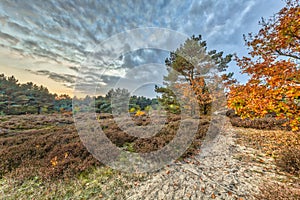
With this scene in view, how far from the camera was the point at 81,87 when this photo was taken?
6.62 meters

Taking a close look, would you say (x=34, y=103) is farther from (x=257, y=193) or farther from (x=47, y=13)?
(x=257, y=193)

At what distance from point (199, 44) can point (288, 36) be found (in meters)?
12.8

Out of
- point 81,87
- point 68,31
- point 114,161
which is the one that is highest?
point 68,31

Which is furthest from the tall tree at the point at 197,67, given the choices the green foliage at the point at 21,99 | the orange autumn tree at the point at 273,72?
the green foliage at the point at 21,99

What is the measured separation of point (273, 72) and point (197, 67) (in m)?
11.5

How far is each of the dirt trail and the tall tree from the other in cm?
1006

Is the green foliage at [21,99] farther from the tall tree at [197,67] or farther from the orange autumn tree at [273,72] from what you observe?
the orange autumn tree at [273,72]

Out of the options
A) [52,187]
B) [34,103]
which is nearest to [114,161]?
[52,187]

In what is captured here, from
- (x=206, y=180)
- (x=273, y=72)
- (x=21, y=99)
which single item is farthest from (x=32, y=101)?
(x=273, y=72)

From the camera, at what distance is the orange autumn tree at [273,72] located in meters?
3.15

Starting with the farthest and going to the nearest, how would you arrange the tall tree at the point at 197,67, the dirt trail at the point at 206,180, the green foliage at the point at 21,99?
the green foliage at the point at 21,99, the tall tree at the point at 197,67, the dirt trail at the point at 206,180

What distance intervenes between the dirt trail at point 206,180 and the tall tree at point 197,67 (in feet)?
33.0

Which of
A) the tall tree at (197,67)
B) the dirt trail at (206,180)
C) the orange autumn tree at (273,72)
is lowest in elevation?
the dirt trail at (206,180)

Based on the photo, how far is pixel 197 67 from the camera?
14453mm
